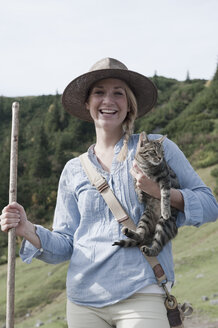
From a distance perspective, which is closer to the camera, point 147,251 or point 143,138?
point 147,251

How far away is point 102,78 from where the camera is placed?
348 cm

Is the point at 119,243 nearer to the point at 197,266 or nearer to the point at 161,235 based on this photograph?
the point at 161,235

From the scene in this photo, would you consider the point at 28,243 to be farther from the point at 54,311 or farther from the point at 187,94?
the point at 187,94

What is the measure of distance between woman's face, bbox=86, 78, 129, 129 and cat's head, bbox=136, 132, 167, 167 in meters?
0.23

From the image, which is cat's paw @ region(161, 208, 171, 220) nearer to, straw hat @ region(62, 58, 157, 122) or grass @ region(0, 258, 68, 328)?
straw hat @ region(62, 58, 157, 122)

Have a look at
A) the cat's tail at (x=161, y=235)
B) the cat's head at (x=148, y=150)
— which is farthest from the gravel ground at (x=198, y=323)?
→ the cat's head at (x=148, y=150)

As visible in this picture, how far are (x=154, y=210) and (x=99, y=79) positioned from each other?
1083 mm

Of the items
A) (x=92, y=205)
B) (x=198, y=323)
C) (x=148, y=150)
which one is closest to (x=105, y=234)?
(x=92, y=205)

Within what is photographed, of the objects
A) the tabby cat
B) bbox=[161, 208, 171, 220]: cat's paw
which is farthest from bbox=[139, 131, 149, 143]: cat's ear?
bbox=[161, 208, 171, 220]: cat's paw

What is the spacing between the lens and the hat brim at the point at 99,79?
3445 millimetres

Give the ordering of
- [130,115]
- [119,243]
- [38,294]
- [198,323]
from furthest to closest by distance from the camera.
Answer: [38,294], [198,323], [130,115], [119,243]

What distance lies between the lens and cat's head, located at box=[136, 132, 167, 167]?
323 cm

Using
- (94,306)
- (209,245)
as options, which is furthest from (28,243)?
(209,245)

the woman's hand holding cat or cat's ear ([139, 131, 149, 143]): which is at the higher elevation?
cat's ear ([139, 131, 149, 143])
